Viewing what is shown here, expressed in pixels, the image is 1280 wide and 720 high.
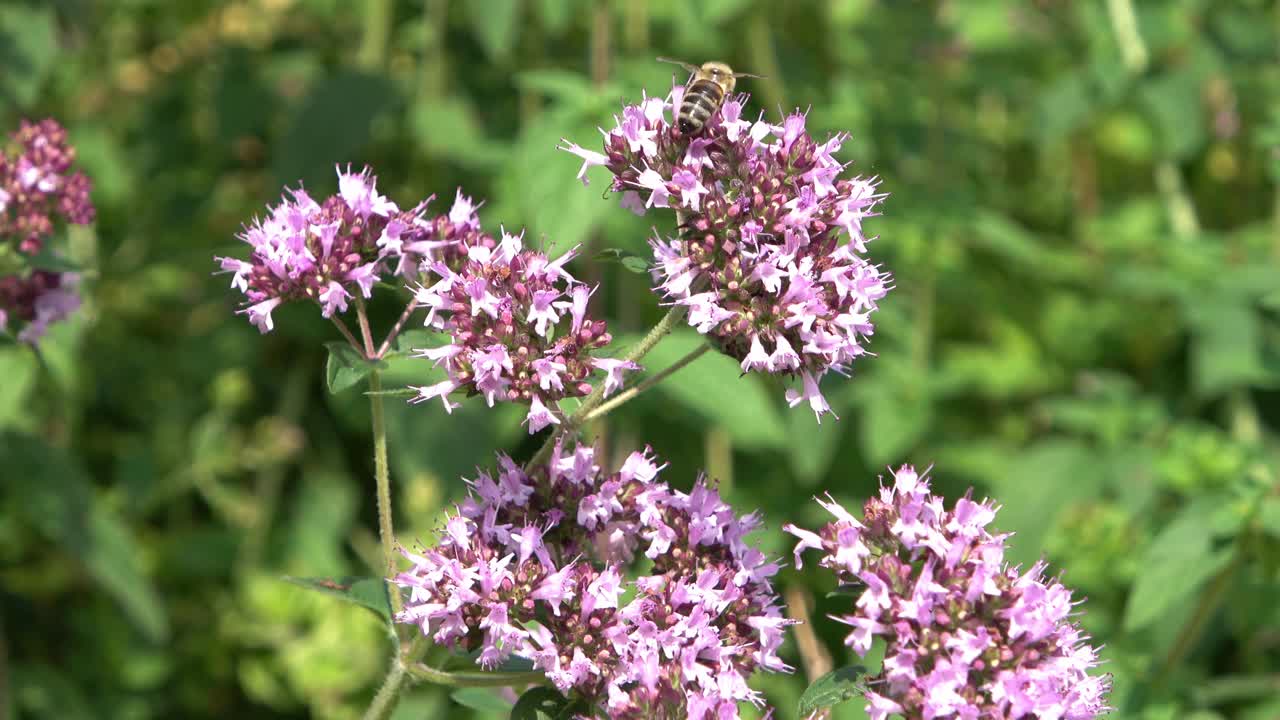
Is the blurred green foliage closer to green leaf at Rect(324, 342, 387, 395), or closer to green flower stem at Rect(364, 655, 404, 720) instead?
green leaf at Rect(324, 342, 387, 395)

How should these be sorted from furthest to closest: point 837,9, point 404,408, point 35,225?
point 837,9, point 404,408, point 35,225

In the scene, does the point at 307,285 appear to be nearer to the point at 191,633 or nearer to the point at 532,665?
the point at 532,665

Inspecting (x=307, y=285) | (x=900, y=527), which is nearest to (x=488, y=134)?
(x=307, y=285)

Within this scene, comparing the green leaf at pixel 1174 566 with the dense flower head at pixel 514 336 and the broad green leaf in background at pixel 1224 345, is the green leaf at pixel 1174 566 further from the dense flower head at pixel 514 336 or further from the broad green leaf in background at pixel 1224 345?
the dense flower head at pixel 514 336

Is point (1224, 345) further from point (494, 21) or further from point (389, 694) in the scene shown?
point (389, 694)

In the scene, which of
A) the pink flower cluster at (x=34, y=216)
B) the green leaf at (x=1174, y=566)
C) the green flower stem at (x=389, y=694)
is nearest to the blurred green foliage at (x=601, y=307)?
the green leaf at (x=1174, y=566)
